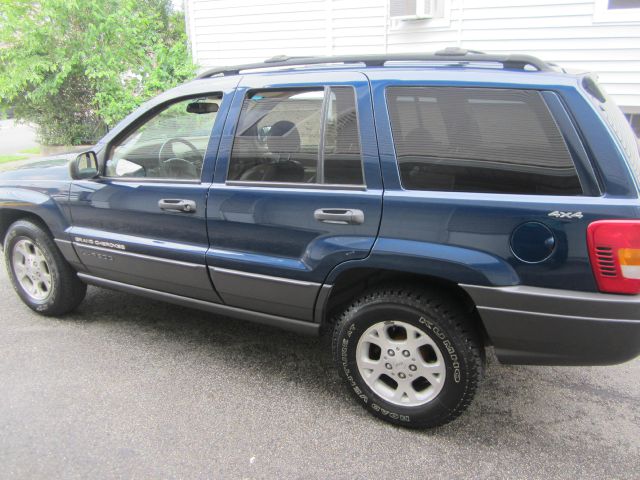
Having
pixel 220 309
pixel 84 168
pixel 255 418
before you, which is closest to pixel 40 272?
pixel 84 168

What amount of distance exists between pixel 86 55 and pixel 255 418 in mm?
8876

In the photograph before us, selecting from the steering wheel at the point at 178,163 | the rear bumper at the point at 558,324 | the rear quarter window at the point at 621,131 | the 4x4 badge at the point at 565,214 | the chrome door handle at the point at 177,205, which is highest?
the rear quarter window at the point at 621,131

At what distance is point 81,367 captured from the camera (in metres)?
3.21

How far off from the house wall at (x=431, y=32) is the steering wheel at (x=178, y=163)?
17.0 ft

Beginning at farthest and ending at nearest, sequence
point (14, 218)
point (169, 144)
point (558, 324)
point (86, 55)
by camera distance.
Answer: point (86, 55)
point (14, 218)
point (169, 144)
point (558, 324)

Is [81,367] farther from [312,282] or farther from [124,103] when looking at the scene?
[124,103]

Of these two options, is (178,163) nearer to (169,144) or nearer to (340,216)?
(169,144)

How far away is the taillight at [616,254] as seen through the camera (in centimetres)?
202

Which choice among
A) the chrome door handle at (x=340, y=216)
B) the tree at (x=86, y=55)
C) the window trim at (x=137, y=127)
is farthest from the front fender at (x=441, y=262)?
the tree at (x=86, y=55)

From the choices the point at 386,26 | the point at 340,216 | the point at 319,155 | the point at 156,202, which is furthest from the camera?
the point at 386,26

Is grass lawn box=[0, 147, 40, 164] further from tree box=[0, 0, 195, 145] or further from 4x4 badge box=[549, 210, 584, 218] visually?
4x4 badge box=[549, 210, 584, 218]

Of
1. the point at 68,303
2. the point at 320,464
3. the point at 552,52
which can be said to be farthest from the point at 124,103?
the point at 320,464

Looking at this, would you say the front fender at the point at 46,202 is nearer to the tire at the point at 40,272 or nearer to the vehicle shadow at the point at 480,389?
the tire at the point at 40,272

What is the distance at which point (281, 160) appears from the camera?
2.76 metres
